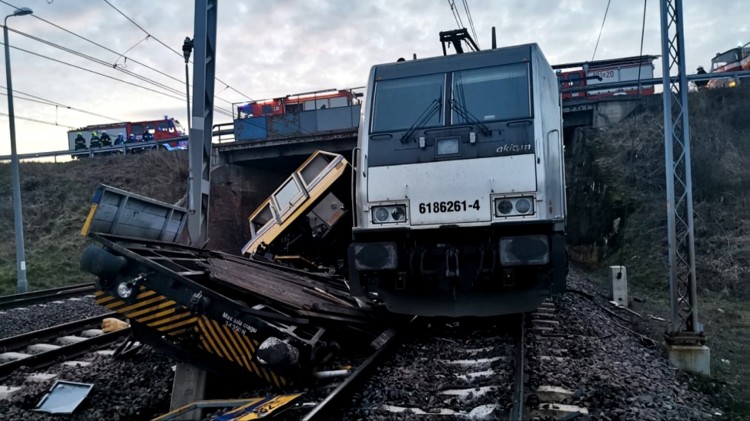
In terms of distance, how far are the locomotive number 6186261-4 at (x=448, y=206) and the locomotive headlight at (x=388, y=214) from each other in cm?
24

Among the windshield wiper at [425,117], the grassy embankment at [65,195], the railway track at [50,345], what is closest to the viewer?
the windshield wiper at [425,117]

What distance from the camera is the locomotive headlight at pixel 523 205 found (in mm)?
6805

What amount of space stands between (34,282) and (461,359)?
17.6m

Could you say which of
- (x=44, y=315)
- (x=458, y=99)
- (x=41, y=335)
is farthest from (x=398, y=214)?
(x=44, y=315)

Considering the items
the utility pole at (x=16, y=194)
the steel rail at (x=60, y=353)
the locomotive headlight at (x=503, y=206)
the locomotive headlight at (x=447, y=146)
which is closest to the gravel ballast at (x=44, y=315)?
the steel rail at (x=60, y=353)

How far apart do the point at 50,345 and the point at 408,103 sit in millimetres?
6627

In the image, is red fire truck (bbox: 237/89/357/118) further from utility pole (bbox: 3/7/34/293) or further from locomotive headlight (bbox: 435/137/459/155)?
locomotive headlight (bbox: 435/137/459/155)

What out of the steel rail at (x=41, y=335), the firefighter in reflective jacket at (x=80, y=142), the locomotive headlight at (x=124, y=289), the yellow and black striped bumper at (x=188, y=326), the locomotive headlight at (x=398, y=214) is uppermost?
the firefighter in reflective jacket at (x=80, y=142)

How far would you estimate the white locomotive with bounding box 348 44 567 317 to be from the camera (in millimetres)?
6855

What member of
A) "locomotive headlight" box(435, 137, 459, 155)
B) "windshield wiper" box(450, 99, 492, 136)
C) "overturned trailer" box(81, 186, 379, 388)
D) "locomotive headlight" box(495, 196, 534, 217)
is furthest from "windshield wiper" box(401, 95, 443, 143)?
"overturned trailer" box(81, 186, 379, 388)

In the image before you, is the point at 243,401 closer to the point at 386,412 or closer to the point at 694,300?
the point at 386,412

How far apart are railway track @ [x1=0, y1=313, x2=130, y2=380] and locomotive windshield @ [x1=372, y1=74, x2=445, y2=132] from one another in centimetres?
532

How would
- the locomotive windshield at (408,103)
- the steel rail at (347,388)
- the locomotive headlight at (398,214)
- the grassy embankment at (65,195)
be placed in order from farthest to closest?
the grassy embankment at (65,195), the locomotive windshield at (408,103), the locomotive headlight at (398,214), the steel rail at (347,388)

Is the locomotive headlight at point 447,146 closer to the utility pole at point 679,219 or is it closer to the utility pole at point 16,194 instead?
the utility pole at point 679,219
